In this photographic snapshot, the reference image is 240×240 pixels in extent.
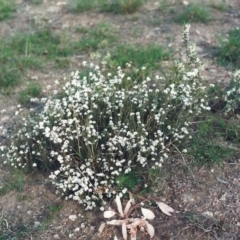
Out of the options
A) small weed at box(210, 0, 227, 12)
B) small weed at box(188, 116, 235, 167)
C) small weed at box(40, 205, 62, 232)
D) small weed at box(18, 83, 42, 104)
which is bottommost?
small weed at box(40, 205, 62, 232)

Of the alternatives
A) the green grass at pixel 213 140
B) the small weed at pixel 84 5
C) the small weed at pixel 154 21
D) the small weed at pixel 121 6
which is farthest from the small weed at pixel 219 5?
the green grass at pixel 213 140

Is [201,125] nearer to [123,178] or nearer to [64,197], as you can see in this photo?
[123,178]

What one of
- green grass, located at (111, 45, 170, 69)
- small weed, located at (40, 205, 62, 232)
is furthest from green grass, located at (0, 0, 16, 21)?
small weed, located at (40, 205, 62, 232)

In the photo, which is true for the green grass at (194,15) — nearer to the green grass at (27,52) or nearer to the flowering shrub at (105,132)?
the green grass at (27,52)

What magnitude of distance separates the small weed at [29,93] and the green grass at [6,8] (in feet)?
5.48

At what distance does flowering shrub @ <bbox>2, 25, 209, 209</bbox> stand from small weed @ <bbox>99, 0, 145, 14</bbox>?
2.01m

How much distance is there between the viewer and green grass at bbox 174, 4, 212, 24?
6.36 metres

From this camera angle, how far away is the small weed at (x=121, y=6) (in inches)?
261

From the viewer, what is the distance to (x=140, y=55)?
5.78m

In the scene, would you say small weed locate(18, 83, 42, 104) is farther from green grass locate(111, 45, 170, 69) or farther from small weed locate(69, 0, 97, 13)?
small weed locate(69, 0, 97, 13)

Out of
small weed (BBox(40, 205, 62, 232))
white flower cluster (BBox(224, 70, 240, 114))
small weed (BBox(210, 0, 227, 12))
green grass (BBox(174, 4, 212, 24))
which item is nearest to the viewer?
small weed (BBox(40, 205, 62, 232))

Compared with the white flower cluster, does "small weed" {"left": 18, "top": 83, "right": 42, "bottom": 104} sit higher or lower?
lower

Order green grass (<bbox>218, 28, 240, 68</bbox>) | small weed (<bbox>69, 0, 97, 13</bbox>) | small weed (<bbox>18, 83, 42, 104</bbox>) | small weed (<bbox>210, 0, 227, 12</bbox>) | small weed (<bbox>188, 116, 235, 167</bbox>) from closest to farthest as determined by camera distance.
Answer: small weed (<bbox>188, 116, 235, 167</bbox>) < small weed (<bbox>18, 83, 42, 104</bbox>) < green grass (<bbox>218, 28, 240, 68</bbox>) < small weed (<bbox>210, 0, 227, 12</bbox>) < small weed (<bbox>69, 0, 97, 13</bbox>)

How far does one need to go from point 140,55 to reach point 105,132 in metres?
1.62
